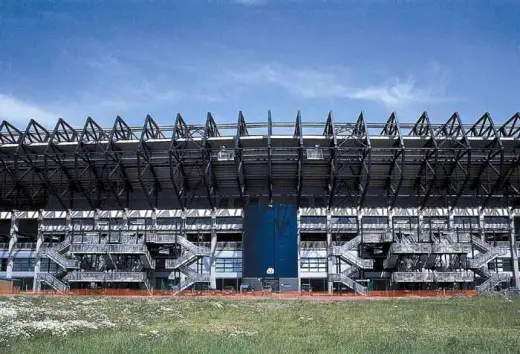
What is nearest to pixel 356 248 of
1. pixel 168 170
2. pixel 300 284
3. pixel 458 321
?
pixel 300 284

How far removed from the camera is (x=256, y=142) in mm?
84312

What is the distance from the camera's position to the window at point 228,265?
8644 centimetres

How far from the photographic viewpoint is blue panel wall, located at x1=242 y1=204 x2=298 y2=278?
8444 centimetres

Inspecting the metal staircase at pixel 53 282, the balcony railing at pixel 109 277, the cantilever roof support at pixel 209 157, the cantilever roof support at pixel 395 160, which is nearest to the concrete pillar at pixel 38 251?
the metal staircase at pixel 53 282

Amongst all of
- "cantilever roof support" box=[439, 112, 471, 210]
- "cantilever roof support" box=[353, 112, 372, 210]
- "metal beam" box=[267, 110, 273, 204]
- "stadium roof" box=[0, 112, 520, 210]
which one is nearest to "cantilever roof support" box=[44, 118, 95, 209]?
"stadium roof" box=[0, 112, 520, 210]

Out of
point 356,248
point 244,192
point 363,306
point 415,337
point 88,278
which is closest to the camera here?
point 415,337

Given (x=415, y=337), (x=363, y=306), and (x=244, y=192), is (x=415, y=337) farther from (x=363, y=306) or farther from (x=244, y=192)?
(x=244, y=192)

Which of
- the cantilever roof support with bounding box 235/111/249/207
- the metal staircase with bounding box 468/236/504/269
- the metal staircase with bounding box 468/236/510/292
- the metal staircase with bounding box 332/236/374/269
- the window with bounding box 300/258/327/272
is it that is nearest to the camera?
the metal staircase with bounding box 468/236/510/292

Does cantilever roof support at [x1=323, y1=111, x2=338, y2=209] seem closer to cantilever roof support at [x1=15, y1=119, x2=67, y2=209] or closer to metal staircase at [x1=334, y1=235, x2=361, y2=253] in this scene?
metal staircase at [x1=334, y1=235, x2=361, y2=253]

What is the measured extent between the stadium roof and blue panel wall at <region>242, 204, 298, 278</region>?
3442 millimetres

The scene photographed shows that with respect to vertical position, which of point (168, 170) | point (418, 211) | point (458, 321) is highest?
point (168, 170)

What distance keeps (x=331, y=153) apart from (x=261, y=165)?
11.3 metres

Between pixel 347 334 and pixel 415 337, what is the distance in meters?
3.37

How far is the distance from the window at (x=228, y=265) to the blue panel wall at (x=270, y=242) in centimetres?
100
